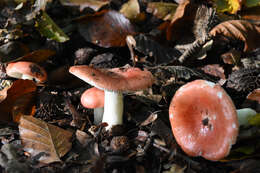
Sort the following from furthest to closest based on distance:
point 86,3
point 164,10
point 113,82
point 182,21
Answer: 1. point 86,3
2. point 164,10
3. point 182,21
4. point 113,82

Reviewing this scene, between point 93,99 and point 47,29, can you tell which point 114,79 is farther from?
point 47,29

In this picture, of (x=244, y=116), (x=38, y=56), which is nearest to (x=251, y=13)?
(x=244, y=116)

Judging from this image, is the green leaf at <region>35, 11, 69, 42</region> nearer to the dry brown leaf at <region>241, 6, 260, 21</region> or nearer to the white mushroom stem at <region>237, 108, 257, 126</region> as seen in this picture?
the white mushroom stem at <region>237, 108, 257, 126</region>

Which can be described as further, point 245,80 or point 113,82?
point 245,80

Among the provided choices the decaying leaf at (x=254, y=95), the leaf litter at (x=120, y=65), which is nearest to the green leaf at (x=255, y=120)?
the leaf litter at (x=120, y=65)

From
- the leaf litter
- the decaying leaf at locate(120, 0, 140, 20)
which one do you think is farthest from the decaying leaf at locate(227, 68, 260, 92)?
the decaying leaf at locate(120, 0, 140, 20)
